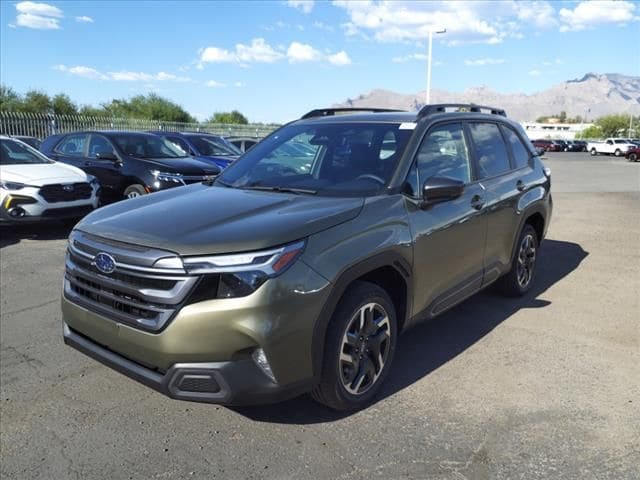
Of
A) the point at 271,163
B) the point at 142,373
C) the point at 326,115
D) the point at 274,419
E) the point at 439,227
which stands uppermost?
the point at 326,115

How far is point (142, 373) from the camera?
2.87 meters

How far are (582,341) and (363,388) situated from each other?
219 centimetres

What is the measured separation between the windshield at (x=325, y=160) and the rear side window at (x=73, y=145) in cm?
780

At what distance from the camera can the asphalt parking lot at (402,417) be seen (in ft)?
9.36

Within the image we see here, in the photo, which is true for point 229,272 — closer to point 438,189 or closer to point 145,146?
point 438,189

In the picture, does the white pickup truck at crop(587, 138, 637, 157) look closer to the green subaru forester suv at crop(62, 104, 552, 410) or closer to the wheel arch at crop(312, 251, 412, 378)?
the green subaru forester suv at crop(62, 104, 552, 410)

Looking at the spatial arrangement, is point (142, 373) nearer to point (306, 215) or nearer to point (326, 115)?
point (306, 215)

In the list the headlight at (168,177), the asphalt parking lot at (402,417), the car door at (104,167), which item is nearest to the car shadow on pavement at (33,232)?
the car door at (104,167)

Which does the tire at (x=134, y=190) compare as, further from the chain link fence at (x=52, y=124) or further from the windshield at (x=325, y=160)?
the chain link fence at (x=52, y=124)

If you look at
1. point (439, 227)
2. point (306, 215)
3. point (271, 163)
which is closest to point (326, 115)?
point (271, 163)

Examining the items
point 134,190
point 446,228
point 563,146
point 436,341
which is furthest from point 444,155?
point 563,146

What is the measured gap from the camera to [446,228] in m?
3.88

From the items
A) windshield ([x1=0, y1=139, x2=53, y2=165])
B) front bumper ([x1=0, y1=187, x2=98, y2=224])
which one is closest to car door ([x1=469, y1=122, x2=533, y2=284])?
front bumper ([x1=0, y1=187, x2=98, y2=224])

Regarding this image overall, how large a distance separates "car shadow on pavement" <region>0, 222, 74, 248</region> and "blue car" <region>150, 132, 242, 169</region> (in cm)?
333
